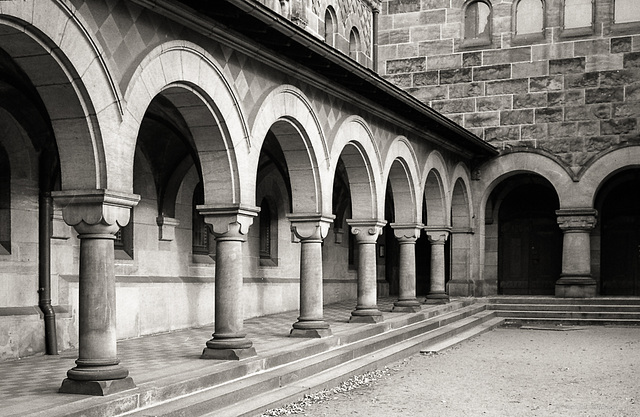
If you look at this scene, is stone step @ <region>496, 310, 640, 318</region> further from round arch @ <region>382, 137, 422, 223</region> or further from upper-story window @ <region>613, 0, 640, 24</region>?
upper-story window @ <region>613, 0, 640, 24</region>

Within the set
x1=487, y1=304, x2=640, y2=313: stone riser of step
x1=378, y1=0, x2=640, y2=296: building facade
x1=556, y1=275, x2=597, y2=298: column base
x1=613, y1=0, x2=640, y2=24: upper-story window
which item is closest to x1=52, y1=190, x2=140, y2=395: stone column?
x1=487, y1=304, x2=640, y2=313: stone riser of step

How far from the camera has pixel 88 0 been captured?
734 cm

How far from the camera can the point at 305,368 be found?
10.2 metres

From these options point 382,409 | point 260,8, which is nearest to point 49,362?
point 382,409

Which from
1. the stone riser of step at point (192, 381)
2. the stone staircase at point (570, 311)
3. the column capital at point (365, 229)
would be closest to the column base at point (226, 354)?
the stone riser of step at point (192, 381)

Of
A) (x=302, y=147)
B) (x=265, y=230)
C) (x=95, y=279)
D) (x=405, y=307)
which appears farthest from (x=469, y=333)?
(x=95, y=279)

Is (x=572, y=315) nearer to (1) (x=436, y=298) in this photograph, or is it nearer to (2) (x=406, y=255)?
(1) (x=436, y=298)

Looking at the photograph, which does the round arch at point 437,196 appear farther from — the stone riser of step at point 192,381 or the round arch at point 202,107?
the round arch at point 202,107

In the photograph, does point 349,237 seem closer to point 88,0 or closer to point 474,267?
point 474,267

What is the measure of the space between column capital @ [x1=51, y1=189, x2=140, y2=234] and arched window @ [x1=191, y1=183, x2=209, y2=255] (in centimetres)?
698

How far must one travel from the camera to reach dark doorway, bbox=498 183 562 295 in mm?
22969

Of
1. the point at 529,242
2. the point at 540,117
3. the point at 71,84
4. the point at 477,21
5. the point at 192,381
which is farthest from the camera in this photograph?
the point at 529,242

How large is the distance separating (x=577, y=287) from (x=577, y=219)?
165 cm

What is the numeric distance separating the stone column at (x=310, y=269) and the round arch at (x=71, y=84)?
4.72 metres
